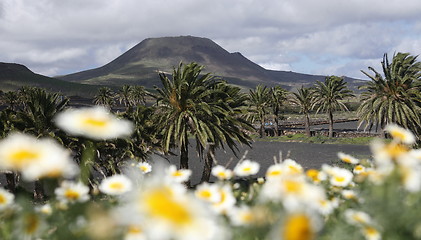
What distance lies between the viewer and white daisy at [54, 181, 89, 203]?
7.37 ft

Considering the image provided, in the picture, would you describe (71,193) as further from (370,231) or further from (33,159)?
(370,231)

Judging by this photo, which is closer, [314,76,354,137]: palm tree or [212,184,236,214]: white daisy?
[212,184,236,214]: white daisy

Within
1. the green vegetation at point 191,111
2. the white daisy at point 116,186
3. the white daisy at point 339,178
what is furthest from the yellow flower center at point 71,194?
the green vegetation at point 191,111

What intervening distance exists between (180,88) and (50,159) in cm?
2411

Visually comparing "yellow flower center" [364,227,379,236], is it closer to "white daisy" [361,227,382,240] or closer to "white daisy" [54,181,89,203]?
"white daisy" [361,227,382,240]

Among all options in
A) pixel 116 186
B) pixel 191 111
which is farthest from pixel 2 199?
pixel 191 111

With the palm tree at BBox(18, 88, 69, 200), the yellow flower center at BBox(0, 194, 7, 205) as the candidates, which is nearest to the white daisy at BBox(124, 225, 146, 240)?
the yellow flower center at BBox(0, 194, 7, 205)

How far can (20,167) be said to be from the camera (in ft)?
5.43

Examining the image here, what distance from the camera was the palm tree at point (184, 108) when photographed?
25562 millimetres

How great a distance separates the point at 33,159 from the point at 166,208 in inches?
28.0

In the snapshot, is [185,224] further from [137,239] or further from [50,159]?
[50,159]

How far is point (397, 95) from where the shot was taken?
3934cm

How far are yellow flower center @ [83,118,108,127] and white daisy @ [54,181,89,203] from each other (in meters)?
0.49

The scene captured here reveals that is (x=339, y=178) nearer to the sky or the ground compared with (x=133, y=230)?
nearer to the ground
